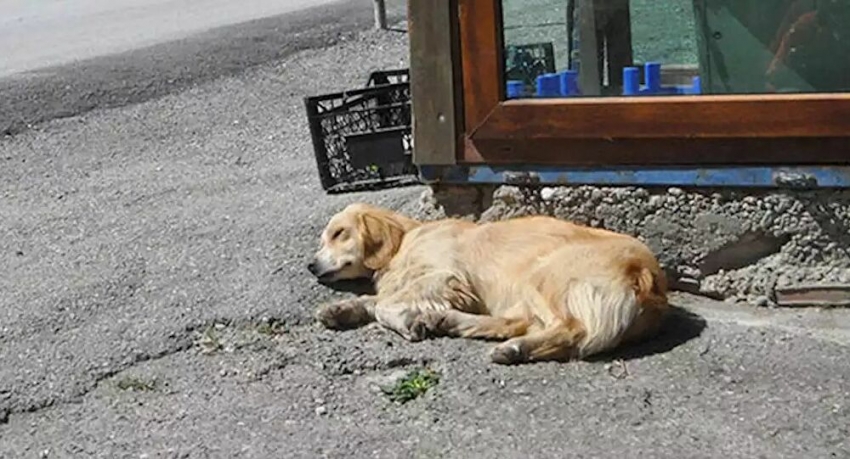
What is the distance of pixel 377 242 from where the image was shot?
6.60 m

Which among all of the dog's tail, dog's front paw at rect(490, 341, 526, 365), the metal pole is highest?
the metal pole

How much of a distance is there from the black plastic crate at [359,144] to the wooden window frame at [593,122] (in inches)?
42.9

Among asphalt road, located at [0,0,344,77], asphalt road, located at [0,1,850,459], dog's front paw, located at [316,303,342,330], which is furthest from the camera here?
asphalt road, located at [0,0,344,77]

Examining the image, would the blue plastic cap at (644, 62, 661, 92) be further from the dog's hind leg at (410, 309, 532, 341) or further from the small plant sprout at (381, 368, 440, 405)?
the small plant sprout at (381, 368, 440, 405)

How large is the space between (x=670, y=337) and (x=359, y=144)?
246 centimetres

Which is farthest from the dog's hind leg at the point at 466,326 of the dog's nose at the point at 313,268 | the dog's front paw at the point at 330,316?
the dog's nose at the point at 313,268

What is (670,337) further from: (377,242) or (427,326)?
(377,242)

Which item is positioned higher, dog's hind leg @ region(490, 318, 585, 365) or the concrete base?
the concrete base

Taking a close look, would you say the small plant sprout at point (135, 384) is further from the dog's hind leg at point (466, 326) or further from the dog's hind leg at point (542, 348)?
the dog's hind leg at point (542, 348)

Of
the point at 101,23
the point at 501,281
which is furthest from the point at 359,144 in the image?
the point at 101,23

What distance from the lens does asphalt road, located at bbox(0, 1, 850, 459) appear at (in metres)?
5.05

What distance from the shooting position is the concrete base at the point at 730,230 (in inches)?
240

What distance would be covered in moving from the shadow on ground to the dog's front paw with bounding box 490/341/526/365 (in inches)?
11.1

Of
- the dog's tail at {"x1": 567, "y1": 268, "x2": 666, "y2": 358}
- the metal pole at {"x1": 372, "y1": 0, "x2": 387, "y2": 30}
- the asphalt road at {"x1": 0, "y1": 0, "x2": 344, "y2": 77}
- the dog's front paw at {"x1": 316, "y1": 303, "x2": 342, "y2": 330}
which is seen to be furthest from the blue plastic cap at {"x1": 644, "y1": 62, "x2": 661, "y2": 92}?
the asphalt road at {"x1": 0, "y1": 0, "x2": 344, "y2": 77}
